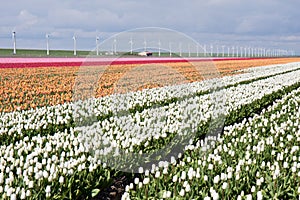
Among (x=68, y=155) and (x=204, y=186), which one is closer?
(x=204, y=186)

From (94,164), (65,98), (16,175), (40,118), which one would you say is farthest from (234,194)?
(65,98)

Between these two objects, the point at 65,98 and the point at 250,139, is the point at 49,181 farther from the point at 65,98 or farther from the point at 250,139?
the point at 65,98

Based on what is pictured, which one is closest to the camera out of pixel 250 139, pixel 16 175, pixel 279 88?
pixel 16 175

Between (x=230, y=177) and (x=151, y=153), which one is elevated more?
(x=230, y=177)

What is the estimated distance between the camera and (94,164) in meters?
5.54

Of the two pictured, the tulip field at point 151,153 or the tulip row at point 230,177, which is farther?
the tulip field at point 151,153

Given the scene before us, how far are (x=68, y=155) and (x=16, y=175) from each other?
0.82 m

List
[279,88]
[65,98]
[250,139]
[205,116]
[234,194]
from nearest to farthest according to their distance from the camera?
1. [234,194]
2. [250,139]
3. [205,116]
4. [65,98]
5. [279,88]

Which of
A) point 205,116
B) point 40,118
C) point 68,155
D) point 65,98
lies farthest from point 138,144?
point 65,98

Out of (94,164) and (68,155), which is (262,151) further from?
(68,155)

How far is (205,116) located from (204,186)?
14.4 feet

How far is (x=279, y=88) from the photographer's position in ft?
49.4

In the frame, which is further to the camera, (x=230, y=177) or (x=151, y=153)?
(x=151, y=153)

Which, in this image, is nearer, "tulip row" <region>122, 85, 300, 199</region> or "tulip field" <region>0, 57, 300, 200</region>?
"tulip row" <region>122, 85, 300, 199</region>
